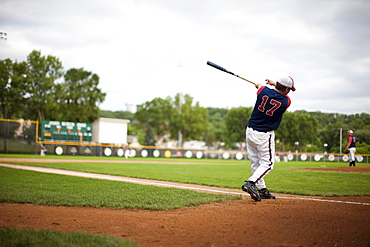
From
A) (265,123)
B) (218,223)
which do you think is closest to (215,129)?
(265,123)

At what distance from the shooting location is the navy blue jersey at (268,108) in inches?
257

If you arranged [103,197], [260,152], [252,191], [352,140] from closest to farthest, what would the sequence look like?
[252,191] < [260,152] < [103,197] < [352,140]

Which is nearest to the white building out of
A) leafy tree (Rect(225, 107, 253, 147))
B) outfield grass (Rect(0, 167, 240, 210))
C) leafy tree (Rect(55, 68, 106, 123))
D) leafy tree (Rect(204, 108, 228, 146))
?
leafy tree (Rect(55, 68, 106, 123))

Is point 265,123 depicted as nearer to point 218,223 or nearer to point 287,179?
point 218,223

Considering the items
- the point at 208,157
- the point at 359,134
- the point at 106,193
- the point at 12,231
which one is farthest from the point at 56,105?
the point at 12,231

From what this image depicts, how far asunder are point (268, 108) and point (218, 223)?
109 inches

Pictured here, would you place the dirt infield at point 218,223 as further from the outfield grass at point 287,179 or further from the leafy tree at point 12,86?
the leafy tree at point 12,86

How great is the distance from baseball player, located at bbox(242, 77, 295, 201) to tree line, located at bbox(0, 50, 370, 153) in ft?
113

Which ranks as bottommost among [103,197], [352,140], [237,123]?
[103,197]

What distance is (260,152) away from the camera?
682 centimetres

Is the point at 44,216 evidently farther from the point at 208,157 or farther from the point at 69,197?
the point at 208,157

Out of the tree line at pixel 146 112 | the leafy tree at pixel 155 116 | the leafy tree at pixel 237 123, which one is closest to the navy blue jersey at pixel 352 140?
the tree line at pixel 146 112

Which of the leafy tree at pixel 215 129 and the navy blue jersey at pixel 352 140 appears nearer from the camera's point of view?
the navy blue jersey at pixel 352 140

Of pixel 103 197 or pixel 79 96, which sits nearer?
pixel 103 197
